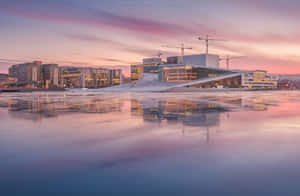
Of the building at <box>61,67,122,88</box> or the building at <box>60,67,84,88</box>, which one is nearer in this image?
the building at <box>61,67,122,88</box>

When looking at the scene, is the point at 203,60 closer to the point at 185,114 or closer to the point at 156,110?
the point at 156,110

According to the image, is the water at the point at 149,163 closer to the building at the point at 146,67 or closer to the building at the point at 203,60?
the building at the point at 203,60

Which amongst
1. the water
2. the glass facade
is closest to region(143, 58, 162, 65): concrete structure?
the glass facade

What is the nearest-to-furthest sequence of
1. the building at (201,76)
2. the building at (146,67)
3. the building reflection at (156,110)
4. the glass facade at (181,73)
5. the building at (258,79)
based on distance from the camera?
the building reflection at (156,110), the building at (201,76), the glass facade at (181,73), the building at (258,79), the building at (146,67)

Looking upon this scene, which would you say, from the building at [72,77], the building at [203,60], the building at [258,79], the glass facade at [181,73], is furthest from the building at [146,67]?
the building at [258,79]

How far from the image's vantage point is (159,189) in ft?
12.7

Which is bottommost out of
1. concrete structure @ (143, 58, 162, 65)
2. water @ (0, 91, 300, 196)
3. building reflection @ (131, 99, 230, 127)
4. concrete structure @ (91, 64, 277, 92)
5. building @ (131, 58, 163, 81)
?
water @ (0, 91, 300, 196)

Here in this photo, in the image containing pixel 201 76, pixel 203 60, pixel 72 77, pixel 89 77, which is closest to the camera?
pixel 201 76

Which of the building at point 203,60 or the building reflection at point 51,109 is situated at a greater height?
the building at point 203,60

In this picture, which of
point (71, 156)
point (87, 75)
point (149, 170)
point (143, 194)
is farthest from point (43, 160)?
point (87, 75)

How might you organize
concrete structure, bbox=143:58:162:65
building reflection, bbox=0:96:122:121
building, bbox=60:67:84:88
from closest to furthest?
building reflection, bbox=0:96:122:121, concrete structure, bbox=143:58:162:65, building, bbox=60:67:84:88

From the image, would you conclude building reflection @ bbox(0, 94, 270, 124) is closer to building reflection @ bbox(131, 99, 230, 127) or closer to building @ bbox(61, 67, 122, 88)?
building reflection @ bbox(131, 99, 230, 127)

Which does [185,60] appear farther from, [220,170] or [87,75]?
[220,170]

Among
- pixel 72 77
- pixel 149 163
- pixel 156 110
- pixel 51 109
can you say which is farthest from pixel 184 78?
pixel 149 163
